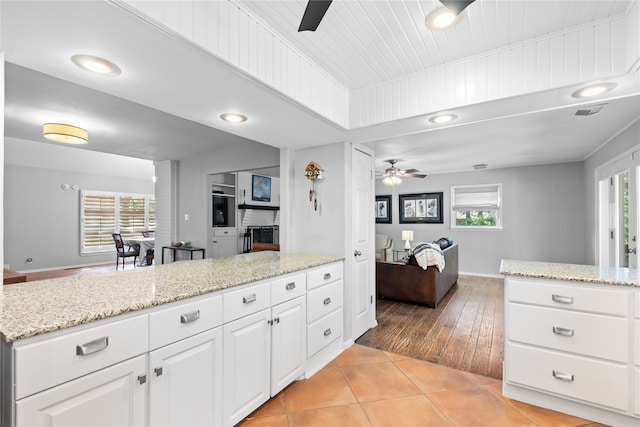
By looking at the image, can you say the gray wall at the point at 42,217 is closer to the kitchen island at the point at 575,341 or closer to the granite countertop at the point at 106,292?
the granite countertop at the point at 106,292

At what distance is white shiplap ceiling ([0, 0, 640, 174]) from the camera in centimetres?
133

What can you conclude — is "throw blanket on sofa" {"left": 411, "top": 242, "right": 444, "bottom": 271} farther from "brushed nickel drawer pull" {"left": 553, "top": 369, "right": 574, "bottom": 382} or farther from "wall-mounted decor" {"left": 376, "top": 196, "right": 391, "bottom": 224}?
"wall-mounted decor" {"left": 376, "top": 196, "right": 391, "bottom": 224}

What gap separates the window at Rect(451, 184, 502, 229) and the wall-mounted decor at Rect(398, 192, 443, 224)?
0.31 metres

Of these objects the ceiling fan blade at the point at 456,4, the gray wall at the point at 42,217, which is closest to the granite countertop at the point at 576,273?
the ceiling fan blade at the point at 456,4

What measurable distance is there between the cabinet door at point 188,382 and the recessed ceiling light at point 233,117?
5.15 feet

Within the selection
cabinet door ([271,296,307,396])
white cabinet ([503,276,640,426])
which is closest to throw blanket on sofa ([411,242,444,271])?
white cabinet ([503,276,640,426])

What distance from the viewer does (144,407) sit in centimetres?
132

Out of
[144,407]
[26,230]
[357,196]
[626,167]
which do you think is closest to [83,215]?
[26,230]

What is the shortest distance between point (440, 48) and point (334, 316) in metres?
2.25

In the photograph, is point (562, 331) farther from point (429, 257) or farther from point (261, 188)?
point (261, 188)

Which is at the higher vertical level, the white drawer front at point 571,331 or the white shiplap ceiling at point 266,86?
the white shiplap ceiling at point 266,86

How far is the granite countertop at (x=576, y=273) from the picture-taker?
1.83 metres

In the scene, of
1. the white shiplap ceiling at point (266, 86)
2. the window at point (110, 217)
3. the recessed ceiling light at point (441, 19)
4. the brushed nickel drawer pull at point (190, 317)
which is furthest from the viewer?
the window at point (110, 217)

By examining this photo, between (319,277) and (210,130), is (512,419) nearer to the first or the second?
(319,277)
